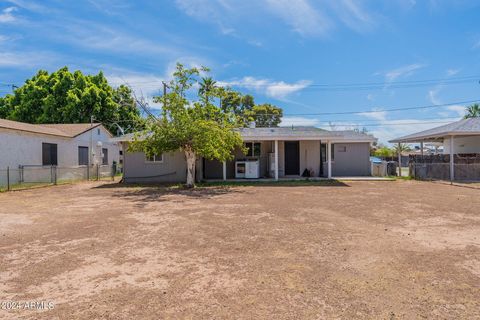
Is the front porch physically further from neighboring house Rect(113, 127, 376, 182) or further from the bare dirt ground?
the bare dirt ground

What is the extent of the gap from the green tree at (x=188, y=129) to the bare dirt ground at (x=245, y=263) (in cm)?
547

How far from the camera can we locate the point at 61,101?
27.4 m

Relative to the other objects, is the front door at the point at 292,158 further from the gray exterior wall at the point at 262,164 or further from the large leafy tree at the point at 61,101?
the large leafy tree at the point at 61,101

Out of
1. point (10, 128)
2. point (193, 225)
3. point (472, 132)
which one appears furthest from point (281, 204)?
point (10, 128)

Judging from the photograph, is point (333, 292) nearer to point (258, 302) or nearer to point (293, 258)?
point (258, 302)

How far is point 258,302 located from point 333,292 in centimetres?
83

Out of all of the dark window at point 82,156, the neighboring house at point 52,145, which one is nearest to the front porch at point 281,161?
the neighboring house at point 52,145

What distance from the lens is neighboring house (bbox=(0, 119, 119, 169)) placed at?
15.8 m

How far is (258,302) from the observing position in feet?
10.3

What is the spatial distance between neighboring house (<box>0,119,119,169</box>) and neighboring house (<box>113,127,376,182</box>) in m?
2.78

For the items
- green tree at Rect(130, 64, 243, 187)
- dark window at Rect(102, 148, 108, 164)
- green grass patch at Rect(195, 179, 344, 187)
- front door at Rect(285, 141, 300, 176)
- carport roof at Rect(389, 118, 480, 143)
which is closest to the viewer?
green tree at Rect(130, 64, 243, 187)

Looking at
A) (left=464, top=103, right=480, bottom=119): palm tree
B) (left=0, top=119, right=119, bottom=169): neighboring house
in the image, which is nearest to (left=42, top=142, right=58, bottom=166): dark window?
(left=0, top=119, right=119, bottom=169): neighboring house

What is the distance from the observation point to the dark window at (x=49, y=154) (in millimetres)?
18266

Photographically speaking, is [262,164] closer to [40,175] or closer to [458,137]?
[40,175]
